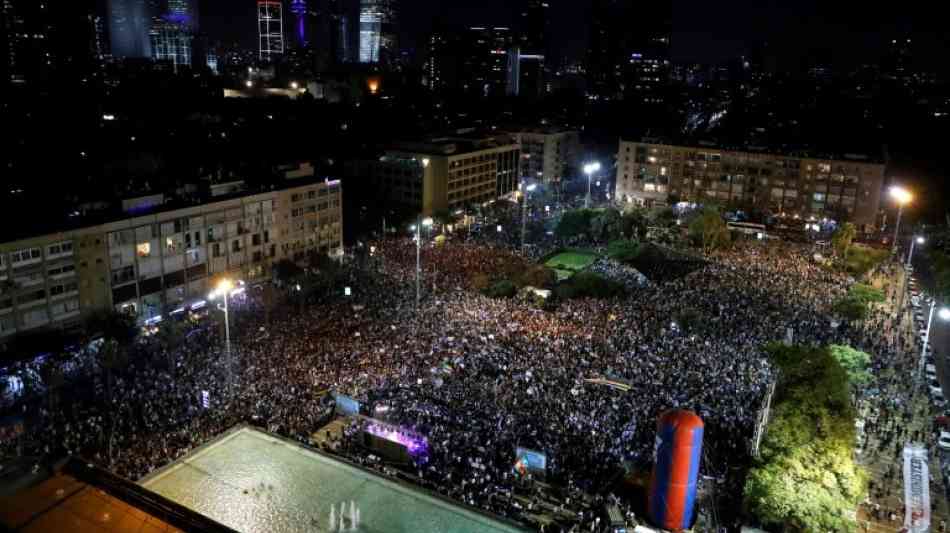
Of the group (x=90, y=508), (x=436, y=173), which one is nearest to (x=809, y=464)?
(x=90, y=508)

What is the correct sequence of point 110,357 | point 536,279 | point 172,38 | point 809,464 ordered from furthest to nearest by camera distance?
1. point 172,38
2. point 536,279
3. point 110,357
4. point 809,464

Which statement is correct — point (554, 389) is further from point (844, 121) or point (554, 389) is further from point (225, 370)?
point (844, 121)

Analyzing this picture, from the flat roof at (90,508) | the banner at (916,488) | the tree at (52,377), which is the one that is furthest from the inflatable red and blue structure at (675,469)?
the tree at (52,377)

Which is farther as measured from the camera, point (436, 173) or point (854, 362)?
point (436, 173)

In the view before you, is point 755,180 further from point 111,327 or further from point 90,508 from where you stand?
point 90,508

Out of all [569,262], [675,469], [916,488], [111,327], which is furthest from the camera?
[569,262]

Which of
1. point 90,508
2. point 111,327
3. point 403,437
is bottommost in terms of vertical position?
point 111,327
